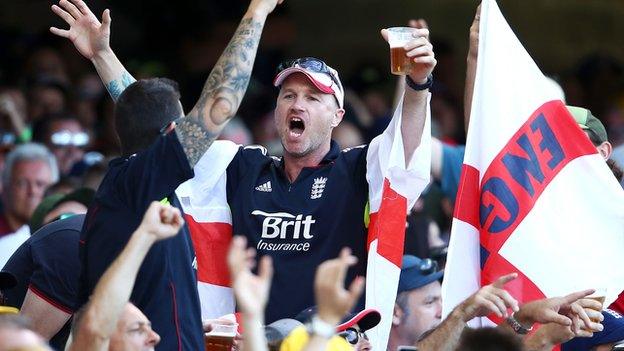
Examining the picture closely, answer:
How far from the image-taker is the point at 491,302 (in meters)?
5.88

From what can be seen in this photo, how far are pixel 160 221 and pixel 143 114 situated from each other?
92cm

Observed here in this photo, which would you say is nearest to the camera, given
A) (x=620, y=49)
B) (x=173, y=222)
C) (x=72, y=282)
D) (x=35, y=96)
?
(x=173, y=222)

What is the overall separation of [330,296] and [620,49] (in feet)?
34.7

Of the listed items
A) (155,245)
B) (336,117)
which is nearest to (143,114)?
(155,245)

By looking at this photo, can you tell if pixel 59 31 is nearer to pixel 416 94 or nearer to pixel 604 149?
pixel 416 94

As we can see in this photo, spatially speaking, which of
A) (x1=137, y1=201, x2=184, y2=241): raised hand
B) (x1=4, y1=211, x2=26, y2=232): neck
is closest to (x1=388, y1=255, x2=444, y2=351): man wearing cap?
(x1=137, y1=201, x2=184, y2=241): raised hand

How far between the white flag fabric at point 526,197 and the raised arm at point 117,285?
1636 mm

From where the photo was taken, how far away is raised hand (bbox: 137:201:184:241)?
17.1 ft

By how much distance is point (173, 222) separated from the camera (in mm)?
5277

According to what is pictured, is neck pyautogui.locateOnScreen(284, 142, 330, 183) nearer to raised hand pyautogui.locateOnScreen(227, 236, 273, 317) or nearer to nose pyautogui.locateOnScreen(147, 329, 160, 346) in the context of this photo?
nose pyautogui.locateOnScreen(147, 329, 160, 346)

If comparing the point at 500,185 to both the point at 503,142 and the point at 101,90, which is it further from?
the point at 101,90

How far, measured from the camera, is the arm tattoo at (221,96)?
18.6 ft

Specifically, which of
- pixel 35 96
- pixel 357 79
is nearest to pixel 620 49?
pixel 357 79

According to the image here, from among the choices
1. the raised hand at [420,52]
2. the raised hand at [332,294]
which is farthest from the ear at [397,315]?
the raised hand at [332,294]
